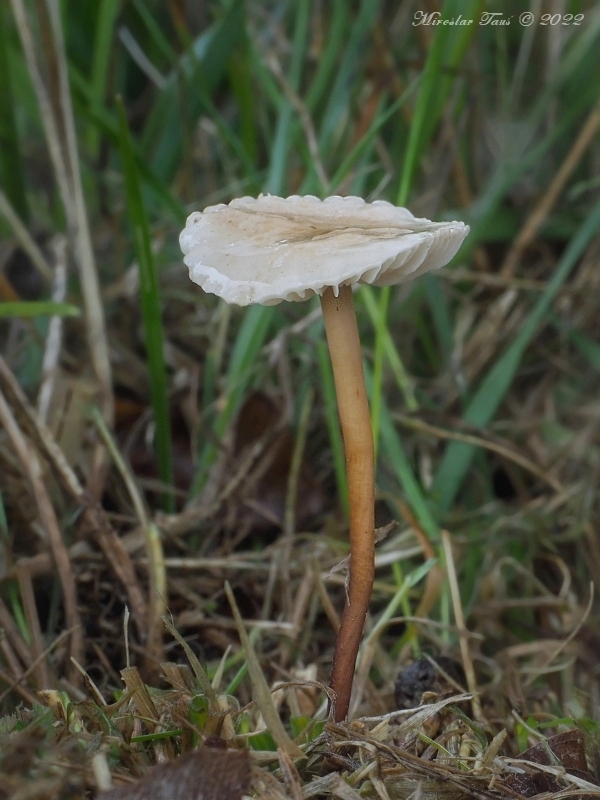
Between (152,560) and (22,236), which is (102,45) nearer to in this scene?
(22,236)

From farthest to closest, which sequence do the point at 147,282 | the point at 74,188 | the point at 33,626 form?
the point at 74,188 → the point at 147,282 → the point at 33,626

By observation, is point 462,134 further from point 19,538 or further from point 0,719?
point 0,719

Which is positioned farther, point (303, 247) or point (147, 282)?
point (147, 282)

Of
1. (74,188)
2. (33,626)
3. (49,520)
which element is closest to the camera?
(33,626)

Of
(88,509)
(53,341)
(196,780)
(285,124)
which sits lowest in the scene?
(196,780)

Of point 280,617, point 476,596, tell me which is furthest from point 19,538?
point 476,596

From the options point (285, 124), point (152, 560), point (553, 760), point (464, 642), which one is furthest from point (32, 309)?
point (553, 760)
